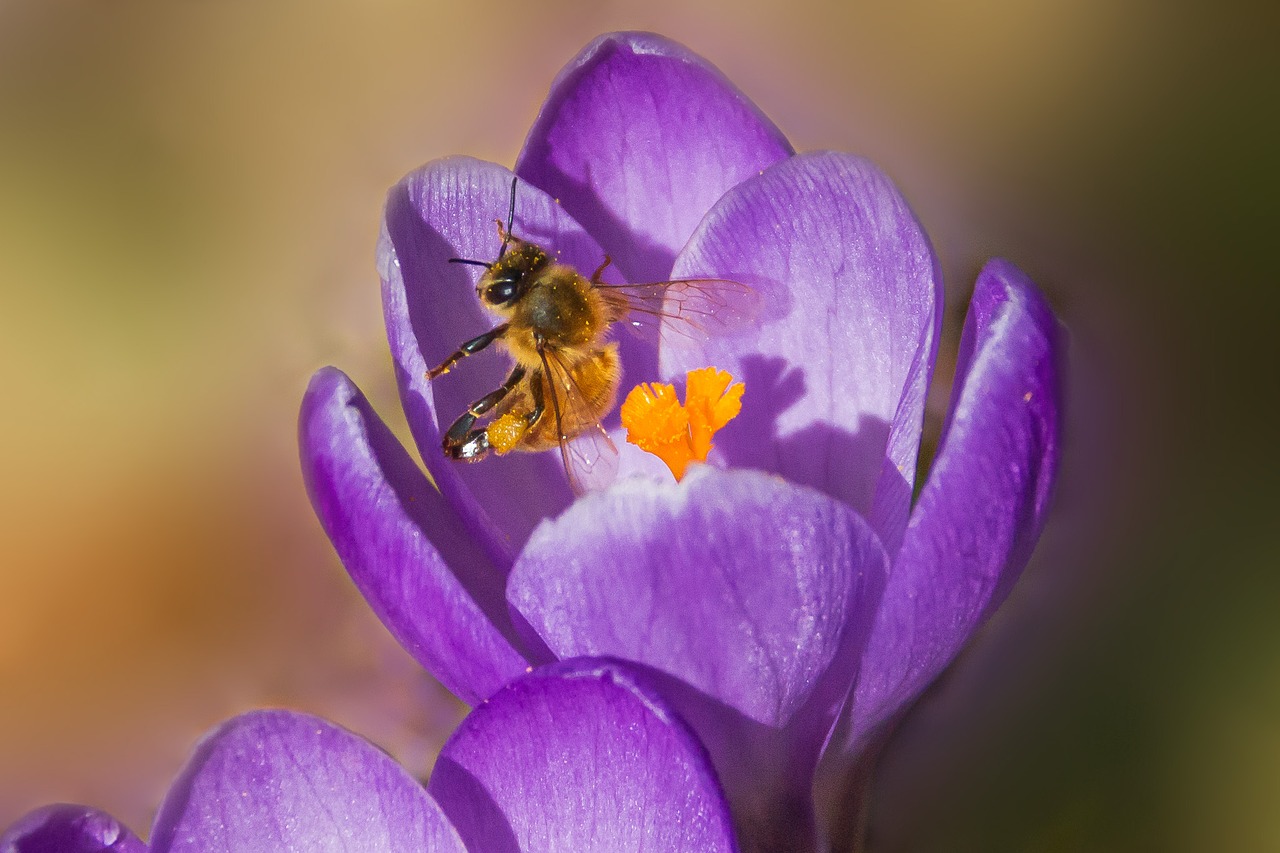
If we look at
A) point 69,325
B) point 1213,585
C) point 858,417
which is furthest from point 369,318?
point 1213,585

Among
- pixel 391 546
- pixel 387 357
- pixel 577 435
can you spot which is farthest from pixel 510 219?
pixel 387 357

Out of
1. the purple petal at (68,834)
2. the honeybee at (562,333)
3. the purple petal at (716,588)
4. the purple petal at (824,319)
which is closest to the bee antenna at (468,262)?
the honeybee at (562,333)

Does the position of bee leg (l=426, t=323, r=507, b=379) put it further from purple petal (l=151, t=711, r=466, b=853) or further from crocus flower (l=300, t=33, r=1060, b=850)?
purple petal (l=151, t=711, r=466, b=853)

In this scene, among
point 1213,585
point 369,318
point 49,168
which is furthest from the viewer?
point 49,168

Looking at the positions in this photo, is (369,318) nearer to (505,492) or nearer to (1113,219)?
(505,492)

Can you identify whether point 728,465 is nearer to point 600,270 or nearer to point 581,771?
point 600,270

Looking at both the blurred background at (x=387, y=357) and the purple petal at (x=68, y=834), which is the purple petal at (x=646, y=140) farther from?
the purple petal at (x=68, y=834)
